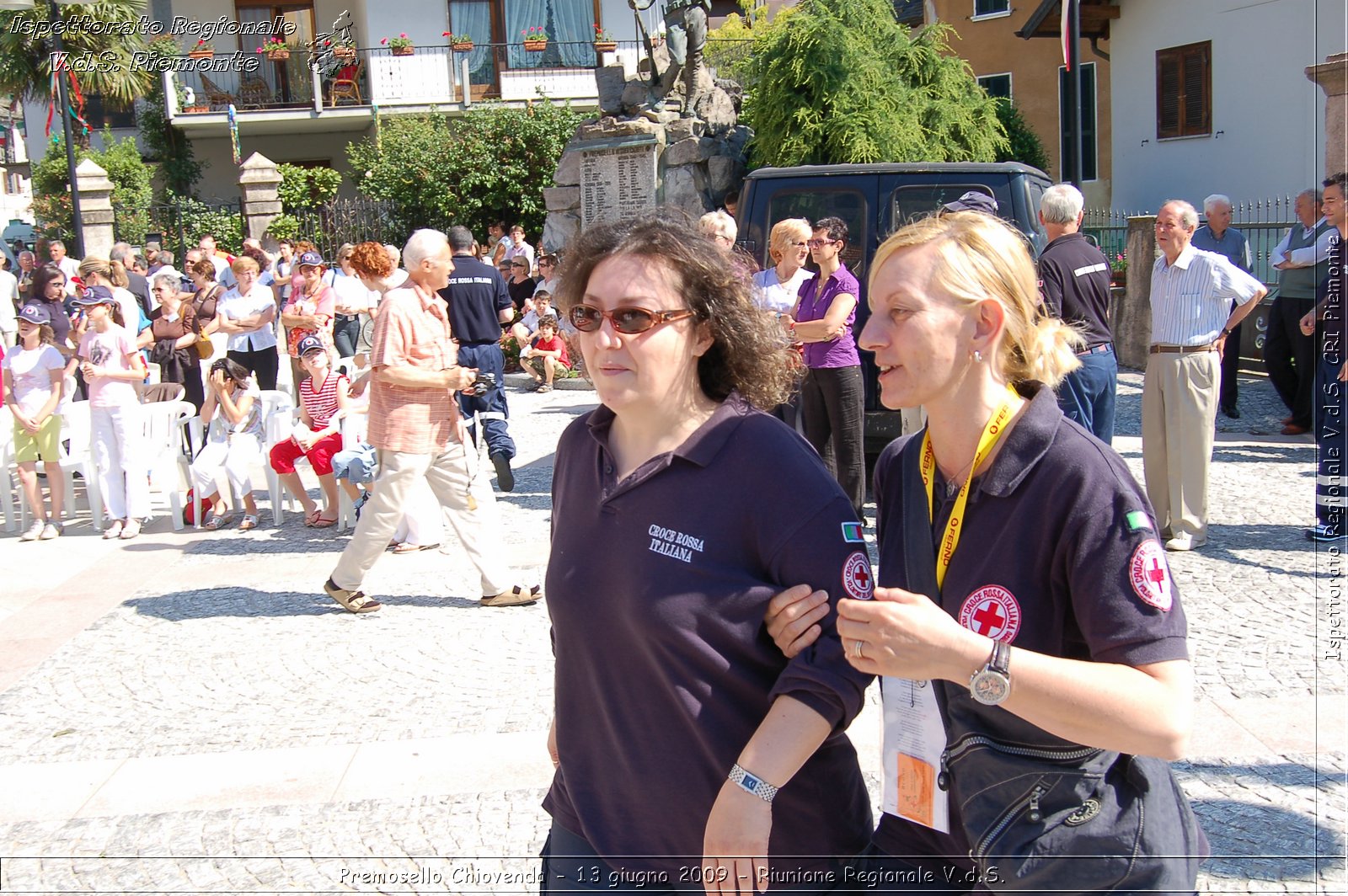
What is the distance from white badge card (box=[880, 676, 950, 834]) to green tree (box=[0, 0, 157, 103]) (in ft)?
82.5

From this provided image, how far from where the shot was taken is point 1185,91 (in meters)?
21.9

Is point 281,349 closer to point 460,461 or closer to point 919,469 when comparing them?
point 460,461

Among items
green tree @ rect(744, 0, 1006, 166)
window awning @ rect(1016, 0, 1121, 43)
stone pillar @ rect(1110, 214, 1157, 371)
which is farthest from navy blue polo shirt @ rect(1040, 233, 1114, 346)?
window awning @ rect(1016, 0, 1121, 43)

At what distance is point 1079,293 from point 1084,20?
20.0 metres

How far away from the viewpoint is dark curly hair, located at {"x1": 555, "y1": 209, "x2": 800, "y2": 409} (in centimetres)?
224

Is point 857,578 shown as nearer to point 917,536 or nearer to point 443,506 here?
point 917,536

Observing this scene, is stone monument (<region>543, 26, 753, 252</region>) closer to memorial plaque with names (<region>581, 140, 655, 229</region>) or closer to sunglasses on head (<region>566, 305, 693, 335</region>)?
memorial plaque with names (<region>581, 140, 655, 229</region>)

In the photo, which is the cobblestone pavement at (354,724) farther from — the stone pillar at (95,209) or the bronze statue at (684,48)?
the stone pillar at (95,209)

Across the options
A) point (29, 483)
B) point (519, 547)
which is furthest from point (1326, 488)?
point (29, 483)

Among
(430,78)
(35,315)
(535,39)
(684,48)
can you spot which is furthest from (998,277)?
(535,39)

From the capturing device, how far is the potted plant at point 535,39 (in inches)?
1083

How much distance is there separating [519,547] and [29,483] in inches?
155

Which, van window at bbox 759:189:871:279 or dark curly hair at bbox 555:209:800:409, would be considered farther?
van window at bbox 759:189:871:279

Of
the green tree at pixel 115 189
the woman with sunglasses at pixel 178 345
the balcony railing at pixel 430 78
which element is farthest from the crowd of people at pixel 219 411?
the balcony railing at pixel 430 78
